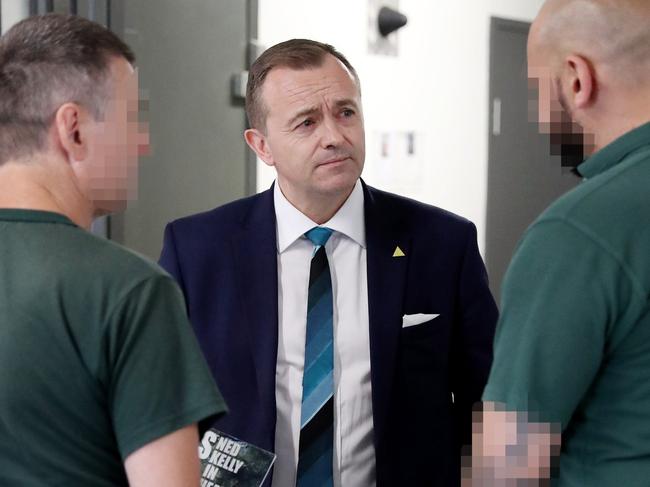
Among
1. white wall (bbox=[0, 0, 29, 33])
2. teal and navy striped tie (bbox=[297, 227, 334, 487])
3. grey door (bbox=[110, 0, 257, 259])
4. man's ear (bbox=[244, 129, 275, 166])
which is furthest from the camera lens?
grey door (bbox=[110, 0, 257, 259])

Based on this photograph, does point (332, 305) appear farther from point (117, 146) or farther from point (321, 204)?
point (117, 146)

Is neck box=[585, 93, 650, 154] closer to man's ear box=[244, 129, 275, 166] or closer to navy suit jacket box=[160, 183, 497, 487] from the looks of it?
navy suit jacket box=[160, 183, 497, 487]

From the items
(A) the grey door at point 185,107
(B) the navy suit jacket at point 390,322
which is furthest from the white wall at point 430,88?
(B) the navy suit jacket at point 390,322

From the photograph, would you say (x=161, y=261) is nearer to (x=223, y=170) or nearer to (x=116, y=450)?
(x=116, y=450)

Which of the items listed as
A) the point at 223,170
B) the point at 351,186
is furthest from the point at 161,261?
the point at 223,170

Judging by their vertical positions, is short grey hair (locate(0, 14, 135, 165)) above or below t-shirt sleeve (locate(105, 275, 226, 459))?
above

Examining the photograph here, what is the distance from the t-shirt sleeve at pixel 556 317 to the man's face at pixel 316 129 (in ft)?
2.43

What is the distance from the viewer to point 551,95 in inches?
44.4

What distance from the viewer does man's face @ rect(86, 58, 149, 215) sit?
3.47 ft

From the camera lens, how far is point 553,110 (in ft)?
3.73

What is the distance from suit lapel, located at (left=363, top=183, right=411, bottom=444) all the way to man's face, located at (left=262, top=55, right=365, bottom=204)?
95 mm

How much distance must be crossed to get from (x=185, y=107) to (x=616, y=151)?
2025 millimetres

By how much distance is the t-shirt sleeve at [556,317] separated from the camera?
0.97 m

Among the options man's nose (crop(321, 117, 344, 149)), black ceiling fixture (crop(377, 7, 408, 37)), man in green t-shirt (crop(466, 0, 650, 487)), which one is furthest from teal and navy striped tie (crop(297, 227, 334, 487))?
black ceiling fixture (crop(377, 7, 408, 37))
